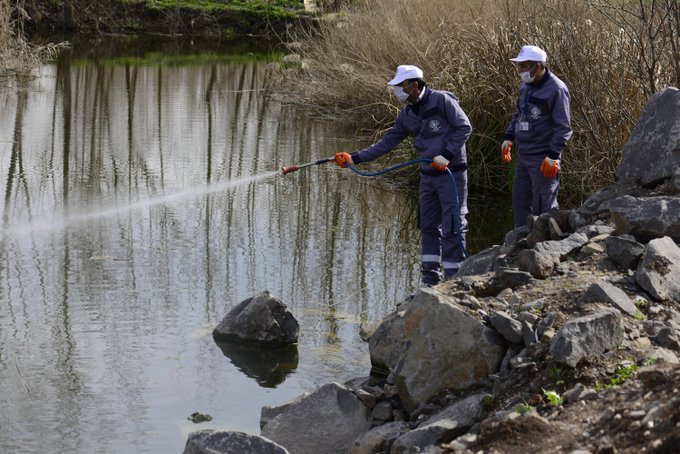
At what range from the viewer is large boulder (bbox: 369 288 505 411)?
589 cm

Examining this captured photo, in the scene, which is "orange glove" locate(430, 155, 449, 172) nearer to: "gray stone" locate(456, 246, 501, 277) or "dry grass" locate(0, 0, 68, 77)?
"gray stone" locate(456, 246, 501, 277)

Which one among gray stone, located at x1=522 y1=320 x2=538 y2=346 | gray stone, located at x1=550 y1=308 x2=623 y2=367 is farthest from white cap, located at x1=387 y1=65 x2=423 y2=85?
gray stone, located at x1=550 y1=308 x2=623 y2=367

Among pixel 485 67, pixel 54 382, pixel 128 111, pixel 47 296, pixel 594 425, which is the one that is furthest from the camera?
pixel 128 111

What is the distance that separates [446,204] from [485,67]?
15.8 ft

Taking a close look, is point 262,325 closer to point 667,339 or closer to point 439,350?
point 439,350

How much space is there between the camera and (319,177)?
14070 millimetres

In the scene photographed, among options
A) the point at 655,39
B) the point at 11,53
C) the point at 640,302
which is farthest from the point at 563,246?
the point at 11,53

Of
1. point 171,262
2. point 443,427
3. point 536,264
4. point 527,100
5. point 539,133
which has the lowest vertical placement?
point 171,262

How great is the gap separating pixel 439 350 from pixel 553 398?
0.95 meters

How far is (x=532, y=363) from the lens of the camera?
5.55 metres

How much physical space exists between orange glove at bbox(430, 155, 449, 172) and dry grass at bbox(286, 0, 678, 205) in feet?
9.39

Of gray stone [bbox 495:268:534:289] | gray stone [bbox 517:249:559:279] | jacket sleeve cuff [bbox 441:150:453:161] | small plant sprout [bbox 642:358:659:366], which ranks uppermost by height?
jacket sleeve cuff [bbox 441:150:453:161]

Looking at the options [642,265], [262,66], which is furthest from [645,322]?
[262,66]

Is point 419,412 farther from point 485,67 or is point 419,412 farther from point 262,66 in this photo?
point 262,66
